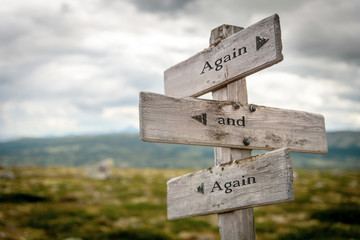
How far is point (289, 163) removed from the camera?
9.05 ft

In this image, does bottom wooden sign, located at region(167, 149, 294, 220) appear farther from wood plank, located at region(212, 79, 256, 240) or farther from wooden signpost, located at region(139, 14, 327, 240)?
wood plank, located at region(212, 79, 256, 240)

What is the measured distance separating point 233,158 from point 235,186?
38cm

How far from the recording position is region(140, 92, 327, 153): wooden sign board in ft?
9.21

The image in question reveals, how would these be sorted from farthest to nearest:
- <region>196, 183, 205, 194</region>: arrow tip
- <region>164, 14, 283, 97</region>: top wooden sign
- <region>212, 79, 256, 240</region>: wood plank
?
<region>196, 183, 205, 194</region>: arrow tip < <region>212, 79, 256, 240</region>: wood plank < <region>164, 14, 283, 97</region>: top wooden sign

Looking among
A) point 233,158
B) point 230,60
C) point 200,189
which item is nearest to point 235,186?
point 233,158

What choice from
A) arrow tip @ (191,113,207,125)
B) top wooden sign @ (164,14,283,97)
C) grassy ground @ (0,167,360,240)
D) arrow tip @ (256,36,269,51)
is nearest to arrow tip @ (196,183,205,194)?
arrow tip @ (191,113,207,125)

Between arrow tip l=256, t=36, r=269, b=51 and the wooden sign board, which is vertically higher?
arrow tip l=256, t=36, r=269, b=51

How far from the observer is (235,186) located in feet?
10.3

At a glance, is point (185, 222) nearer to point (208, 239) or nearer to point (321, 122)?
point (208, 239)

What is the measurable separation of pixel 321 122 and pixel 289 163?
155cm

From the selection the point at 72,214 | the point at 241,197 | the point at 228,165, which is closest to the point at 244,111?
the point at 228,165

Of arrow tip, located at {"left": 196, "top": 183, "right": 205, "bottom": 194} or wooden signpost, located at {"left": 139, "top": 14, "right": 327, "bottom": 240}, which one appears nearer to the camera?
wooden signpost, located at {"left": 139, "top": 14, "right": 327, "bottom": 240}

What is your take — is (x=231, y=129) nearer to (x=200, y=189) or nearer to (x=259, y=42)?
(x=200, y=189)

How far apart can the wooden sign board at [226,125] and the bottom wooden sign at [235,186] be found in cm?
35
